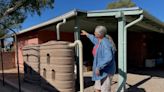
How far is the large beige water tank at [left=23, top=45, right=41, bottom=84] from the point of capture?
7.30 m

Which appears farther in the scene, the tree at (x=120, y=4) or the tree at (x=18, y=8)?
the tree at (x=120, y=4)

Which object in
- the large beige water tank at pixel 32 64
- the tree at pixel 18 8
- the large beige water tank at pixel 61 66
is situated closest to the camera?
the large beige water tank at pixel 61 66

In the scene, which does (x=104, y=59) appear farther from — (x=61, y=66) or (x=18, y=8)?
(x=18, y=8)

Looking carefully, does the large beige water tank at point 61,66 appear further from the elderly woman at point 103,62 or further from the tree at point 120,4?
the tree at point 120,4

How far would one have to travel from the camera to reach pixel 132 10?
6.44 meters

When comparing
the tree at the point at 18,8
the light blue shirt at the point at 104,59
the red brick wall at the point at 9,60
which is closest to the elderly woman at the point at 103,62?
the light blue shirt at the point at 104,59

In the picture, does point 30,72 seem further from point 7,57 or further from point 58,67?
point 7,57

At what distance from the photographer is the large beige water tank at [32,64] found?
730 cm

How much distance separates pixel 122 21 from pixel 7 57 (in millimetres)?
10966

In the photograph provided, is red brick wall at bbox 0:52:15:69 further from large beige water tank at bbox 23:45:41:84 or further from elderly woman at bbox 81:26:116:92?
elderly woman at bbox 81:26:116:92

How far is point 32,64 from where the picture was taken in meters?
7.56

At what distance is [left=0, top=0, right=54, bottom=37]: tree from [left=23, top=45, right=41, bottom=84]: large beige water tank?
10.4 meters

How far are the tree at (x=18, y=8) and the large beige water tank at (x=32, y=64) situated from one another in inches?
408

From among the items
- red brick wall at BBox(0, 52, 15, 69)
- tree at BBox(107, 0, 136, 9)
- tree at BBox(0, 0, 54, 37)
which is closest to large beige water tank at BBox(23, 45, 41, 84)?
red brick wall at BBox(0, 52, 15, 69)
